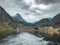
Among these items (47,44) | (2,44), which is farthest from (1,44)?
(47,44)

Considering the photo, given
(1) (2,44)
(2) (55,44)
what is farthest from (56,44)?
(1) (2,44)

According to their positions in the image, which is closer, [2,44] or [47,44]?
[47,44]

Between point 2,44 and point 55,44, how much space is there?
3625cm

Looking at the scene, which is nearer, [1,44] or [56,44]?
[56,44]

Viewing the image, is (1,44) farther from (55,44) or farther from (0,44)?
(55,44)

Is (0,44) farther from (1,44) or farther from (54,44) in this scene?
(54,44)

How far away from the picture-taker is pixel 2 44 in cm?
12288

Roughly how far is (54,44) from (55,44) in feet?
2.46

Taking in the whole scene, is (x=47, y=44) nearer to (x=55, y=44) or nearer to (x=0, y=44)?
(x=55, y=44)

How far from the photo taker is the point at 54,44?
10919cm

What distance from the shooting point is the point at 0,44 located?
401ft

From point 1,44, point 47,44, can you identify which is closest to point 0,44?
point 1,44

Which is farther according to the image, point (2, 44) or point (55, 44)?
point (2, 44)

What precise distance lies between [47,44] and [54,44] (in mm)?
6681
